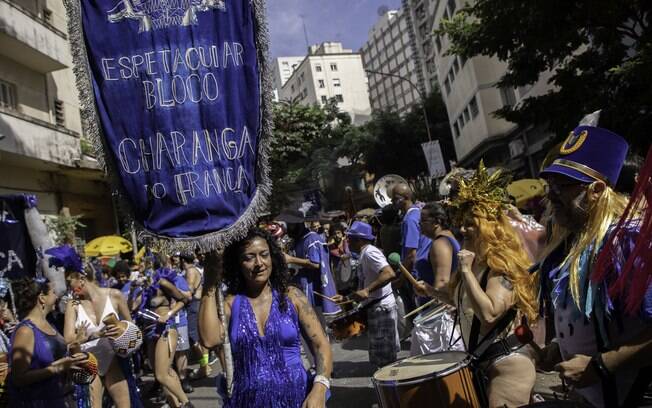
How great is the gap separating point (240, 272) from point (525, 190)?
26.6ft

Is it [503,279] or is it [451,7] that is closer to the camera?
[503,279]

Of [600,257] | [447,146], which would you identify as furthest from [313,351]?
[447,146]

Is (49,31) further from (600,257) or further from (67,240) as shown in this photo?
(600,257)

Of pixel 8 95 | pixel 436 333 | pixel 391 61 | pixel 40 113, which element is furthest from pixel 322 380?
pixel 391 61

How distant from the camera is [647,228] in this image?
161 cm

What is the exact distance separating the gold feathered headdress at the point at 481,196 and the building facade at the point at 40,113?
1405 centimetres

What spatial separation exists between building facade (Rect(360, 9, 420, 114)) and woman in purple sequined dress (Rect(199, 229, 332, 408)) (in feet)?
A: 259

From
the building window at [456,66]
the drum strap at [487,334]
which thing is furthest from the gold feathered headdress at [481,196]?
the building window at [456,66]

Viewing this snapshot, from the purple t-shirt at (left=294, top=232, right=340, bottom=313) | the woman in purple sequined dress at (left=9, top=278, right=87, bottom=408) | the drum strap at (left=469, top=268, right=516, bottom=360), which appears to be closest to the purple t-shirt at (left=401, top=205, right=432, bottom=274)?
the purple t-shirt at (left=294, top=232, right=340, bottom=313)

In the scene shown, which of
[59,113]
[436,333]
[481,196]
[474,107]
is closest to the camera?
[481,196]

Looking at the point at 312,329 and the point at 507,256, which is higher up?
the point at 507,256

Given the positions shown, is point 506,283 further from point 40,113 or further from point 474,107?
point 474,107

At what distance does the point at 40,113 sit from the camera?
17.1 metres

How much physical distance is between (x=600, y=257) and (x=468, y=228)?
131cm
